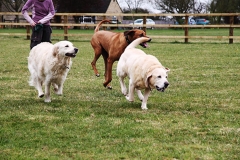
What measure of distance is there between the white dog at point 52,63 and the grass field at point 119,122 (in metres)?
0.32

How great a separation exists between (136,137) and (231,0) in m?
56.7

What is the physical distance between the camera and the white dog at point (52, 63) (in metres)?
6.58

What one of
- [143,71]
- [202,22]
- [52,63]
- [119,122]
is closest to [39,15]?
[52,63]

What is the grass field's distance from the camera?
4223 millimetres

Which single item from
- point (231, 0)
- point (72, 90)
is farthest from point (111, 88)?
point (231, 0)

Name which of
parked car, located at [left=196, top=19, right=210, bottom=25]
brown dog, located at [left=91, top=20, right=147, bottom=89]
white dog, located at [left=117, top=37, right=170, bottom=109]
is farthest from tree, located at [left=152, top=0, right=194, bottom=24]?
white dog, located at [left=117, top=37, right=170, bottom=109]

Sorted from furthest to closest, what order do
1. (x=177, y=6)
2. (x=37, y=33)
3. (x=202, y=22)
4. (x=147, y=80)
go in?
(x=202, y=22) → (x=177, y=6) → (x=37, y=33) → (x=147, y=80)

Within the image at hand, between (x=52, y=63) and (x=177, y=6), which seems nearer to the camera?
(x=52, y=63)

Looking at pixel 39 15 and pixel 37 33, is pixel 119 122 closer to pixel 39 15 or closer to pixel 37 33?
pixel 37 33

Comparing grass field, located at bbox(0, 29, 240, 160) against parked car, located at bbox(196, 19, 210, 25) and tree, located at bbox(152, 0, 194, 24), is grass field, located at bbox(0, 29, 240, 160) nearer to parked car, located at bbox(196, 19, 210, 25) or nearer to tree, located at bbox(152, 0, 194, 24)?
tree, located at bbox(152, 0, 194, 24)

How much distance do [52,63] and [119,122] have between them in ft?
5.83

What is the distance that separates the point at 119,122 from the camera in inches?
215

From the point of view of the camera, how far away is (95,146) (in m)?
4.39

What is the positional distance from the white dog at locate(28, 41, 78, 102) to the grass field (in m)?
0.32
